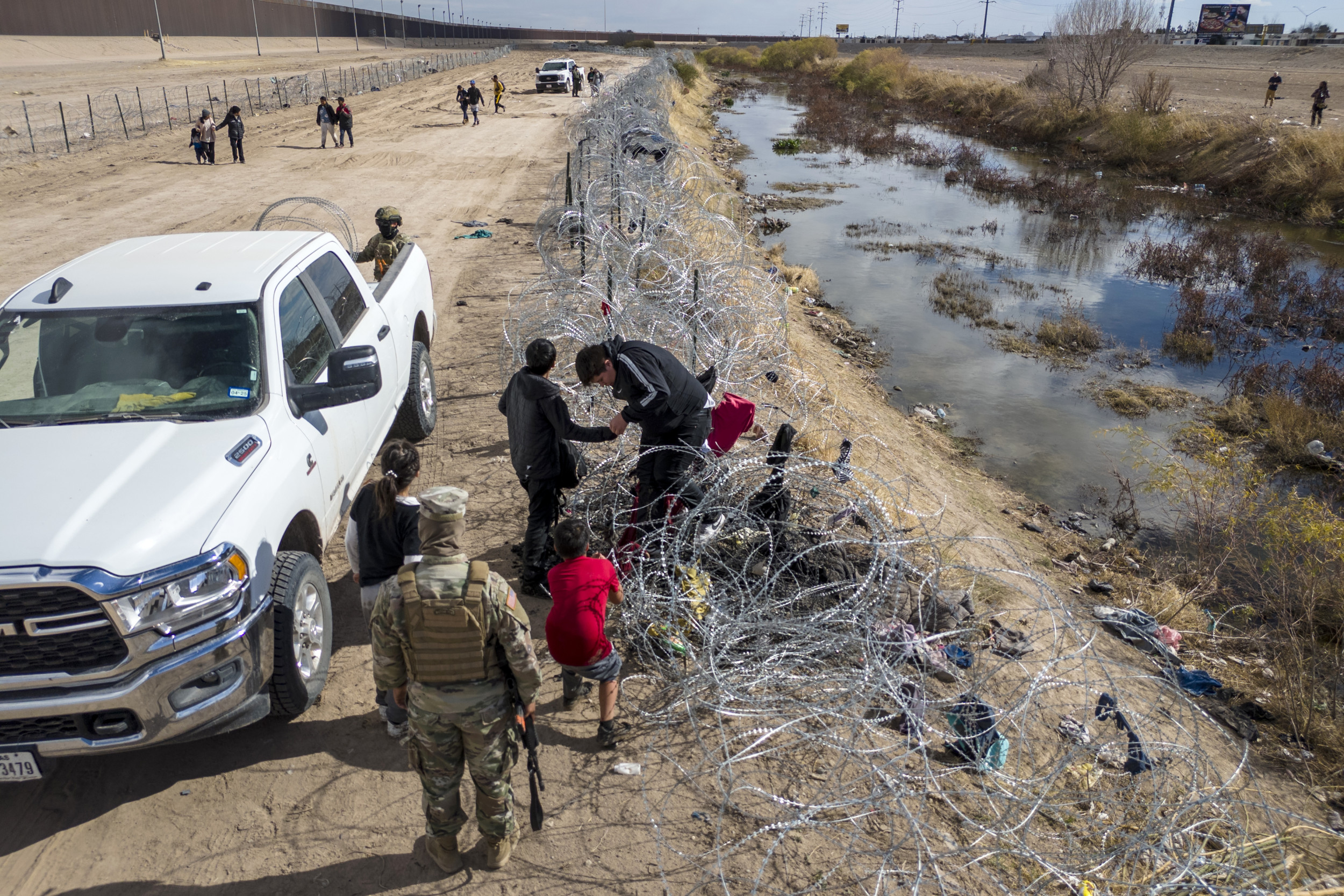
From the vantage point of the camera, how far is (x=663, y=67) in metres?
43.4

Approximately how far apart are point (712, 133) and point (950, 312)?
82.7 ft

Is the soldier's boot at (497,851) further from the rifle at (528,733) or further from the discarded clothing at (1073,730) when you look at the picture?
the discarded clothing at (1073,730)

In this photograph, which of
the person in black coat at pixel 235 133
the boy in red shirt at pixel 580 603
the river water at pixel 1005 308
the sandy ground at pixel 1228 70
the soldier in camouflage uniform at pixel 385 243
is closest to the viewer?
the boy in red shirt at pixel 580 603

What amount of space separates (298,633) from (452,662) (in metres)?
1.46

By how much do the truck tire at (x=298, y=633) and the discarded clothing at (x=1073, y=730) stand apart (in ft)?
13.4

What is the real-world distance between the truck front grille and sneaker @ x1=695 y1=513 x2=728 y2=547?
263 centimetres

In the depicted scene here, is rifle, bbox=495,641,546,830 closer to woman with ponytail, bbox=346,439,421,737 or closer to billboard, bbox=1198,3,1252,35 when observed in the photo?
woman with ponytail, bbox=346,439,421,737

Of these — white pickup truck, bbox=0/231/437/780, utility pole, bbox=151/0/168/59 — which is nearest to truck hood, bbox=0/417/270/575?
white pickup truck, bbox=0/231/437/780

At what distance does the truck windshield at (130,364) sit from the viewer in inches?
162

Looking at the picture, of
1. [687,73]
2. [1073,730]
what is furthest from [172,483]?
Result: [687,73]

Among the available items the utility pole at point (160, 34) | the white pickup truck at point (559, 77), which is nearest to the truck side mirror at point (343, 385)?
the white pickup truck at point (559, 77)

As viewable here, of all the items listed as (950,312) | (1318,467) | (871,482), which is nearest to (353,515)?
(871,482)

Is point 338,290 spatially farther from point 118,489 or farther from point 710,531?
point 710,531

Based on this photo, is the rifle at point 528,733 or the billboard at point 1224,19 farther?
the billboard at point 1224,19
